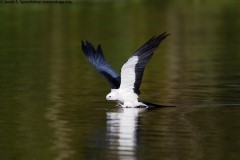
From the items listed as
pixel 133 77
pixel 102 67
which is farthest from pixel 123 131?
pixel 102 67

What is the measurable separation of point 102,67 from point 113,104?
82 centimetres

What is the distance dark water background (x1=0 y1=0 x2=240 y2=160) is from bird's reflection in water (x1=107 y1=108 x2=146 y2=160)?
0.02m

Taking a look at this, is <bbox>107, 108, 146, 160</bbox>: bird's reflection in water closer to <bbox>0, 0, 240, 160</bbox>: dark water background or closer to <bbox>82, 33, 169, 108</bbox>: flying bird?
<bbox>0, 0, 240, 160</bbox>: dark water background

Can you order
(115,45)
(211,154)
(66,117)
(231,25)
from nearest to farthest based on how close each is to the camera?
(211,154)
(66,117)
(115,45)
(231,25)

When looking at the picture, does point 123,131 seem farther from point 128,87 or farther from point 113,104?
point 113,104

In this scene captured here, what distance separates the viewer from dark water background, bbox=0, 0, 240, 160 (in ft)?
58.7

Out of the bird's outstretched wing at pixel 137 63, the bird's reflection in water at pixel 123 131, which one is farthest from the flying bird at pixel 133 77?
the bird's reflection in water at pixel 123 131

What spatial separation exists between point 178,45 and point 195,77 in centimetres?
1262

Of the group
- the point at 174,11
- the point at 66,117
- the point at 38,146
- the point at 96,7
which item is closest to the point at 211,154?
the point at 38,146

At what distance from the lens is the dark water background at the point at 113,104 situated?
58.7 feet

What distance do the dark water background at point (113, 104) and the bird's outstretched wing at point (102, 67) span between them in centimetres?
58

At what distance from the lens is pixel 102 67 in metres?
23.6

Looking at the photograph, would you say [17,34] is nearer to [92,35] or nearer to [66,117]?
[92,35]

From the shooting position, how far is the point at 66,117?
69.7 feet
